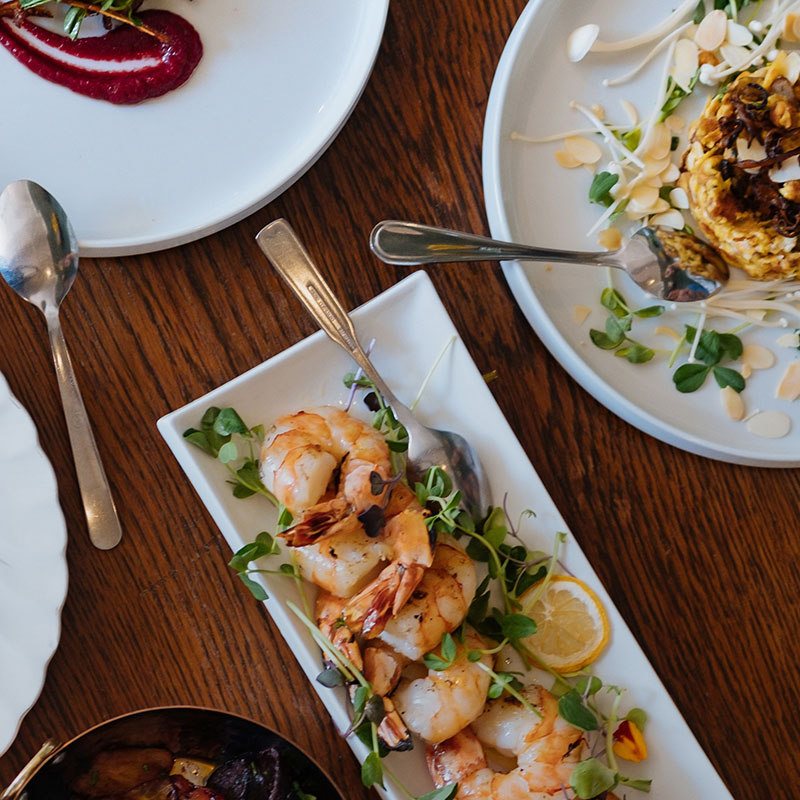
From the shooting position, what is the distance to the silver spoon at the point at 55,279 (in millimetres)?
990

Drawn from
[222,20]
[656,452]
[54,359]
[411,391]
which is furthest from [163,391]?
[656,452]

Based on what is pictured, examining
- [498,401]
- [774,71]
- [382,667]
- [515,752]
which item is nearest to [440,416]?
[498,401]

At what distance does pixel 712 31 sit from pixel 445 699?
36.1 inches

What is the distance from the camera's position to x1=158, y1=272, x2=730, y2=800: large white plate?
1.02 metres

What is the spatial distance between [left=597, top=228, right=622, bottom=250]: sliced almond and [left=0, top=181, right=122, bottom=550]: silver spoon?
67 cm

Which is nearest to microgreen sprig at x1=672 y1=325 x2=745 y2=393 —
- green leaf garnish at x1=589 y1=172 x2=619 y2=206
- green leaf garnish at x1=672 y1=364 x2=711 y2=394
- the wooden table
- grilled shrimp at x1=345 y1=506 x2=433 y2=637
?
green leaf garnish at x1=672 y1=364 x2=711 y2=394

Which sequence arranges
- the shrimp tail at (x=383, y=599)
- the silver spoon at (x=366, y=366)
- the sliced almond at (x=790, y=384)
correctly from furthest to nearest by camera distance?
the sliced almond at (x=790, y=384) < the silver spoon at (x=366, y=366) < the shrimp tail at (x=383, y=599)

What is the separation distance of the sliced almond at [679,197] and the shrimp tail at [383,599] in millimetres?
594

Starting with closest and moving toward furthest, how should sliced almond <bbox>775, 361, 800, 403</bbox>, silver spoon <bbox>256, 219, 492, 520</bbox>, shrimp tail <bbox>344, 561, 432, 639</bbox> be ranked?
shrimp tail <bbox>344, 561, 432, 639</bbox> → silver spoon <bbox>256, 219, 492, 520</bbox> → sliced almond <bbox>775, 361, 800, 403</bbox>

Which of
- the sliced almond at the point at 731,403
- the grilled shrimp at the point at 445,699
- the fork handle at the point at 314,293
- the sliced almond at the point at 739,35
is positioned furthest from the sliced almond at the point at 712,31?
the grilled shrimp at the point at 445,699

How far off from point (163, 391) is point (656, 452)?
2.20ft

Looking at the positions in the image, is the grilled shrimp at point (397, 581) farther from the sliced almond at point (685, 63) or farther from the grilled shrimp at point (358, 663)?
the sliced almond at point (685, 63)

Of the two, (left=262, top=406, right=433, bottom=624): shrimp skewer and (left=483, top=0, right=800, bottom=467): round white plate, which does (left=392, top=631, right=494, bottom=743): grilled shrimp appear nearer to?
(left=262, top=406, right=433, bottom=624): shrimp skewer

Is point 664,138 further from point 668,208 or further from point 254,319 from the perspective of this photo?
point 254,319
